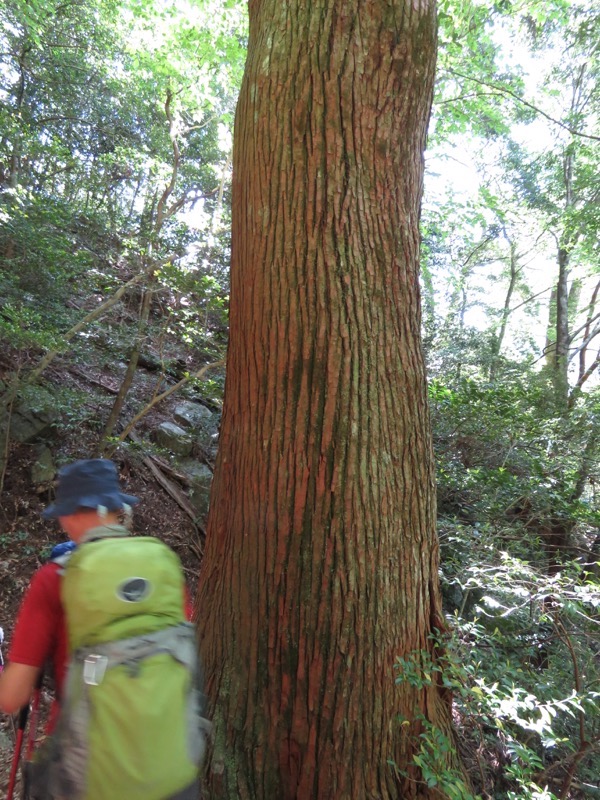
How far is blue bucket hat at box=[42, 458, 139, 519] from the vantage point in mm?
1697

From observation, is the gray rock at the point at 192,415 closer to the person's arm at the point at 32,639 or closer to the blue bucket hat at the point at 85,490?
the blue bucket hat at the point at 85,490

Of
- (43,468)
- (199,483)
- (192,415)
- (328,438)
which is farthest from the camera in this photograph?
(192,415)

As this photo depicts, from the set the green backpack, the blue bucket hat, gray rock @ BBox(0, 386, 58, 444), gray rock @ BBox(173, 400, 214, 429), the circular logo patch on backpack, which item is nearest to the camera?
the green backpack

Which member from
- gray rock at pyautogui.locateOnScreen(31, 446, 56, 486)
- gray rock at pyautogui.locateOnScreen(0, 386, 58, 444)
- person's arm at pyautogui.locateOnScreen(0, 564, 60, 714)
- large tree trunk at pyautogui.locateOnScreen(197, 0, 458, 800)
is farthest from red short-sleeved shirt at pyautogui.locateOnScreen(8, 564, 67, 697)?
gray rock at pyautogui.locateOnScreen(31, 446, 56, 486)

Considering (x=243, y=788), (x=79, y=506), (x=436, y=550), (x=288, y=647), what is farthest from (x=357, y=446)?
(x=243, y=788)

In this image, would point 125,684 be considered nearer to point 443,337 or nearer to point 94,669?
point 94,669

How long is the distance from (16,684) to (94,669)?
372 mm

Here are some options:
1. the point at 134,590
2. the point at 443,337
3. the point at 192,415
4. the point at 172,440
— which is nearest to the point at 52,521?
the point at 172,440

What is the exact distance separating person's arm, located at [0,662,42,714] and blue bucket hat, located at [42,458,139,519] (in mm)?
459

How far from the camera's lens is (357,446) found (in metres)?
2.28

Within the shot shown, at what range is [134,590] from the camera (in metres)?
1.45

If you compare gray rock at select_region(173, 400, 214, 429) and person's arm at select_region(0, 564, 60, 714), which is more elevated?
gray rock at select_region(173, 400, 214, 429)

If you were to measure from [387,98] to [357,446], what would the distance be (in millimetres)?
1697

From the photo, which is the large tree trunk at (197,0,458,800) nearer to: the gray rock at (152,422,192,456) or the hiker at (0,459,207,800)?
the hiker at (0,459,207,800)
